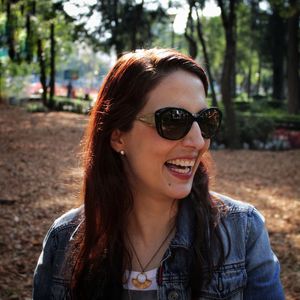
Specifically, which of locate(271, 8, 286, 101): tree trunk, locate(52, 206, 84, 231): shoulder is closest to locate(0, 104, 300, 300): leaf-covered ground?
locate(52, 206, 84, 231): shoulder

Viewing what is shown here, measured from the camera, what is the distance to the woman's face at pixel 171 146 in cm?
177

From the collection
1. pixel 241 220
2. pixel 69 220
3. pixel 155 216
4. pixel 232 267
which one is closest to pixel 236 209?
pixel 241 220

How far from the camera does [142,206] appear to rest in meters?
1.95

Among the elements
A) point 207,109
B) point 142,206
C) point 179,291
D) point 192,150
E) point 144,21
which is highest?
point 144,21

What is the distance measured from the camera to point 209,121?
1856mm

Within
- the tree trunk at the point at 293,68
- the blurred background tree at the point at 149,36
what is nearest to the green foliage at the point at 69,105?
the blurred background tree at the point at 149,36

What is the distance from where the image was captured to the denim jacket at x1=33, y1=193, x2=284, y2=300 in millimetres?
1718

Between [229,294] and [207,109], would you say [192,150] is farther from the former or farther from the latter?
[229,294]

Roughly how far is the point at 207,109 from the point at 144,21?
81.8ft

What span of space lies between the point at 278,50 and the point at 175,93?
32.4 m

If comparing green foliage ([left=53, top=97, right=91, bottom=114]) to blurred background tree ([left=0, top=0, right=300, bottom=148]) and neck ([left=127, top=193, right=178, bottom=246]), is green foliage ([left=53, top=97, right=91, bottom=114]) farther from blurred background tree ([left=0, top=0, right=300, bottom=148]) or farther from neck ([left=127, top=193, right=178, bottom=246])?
A: neck ([left=127, top=193, right=178, bottom=246])

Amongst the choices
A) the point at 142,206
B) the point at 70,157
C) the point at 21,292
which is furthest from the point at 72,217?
the point at 70,157

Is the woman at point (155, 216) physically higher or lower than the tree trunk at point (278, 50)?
lower

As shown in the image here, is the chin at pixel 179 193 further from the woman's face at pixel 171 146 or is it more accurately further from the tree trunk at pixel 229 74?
the tree trunk at pixel 229 74
